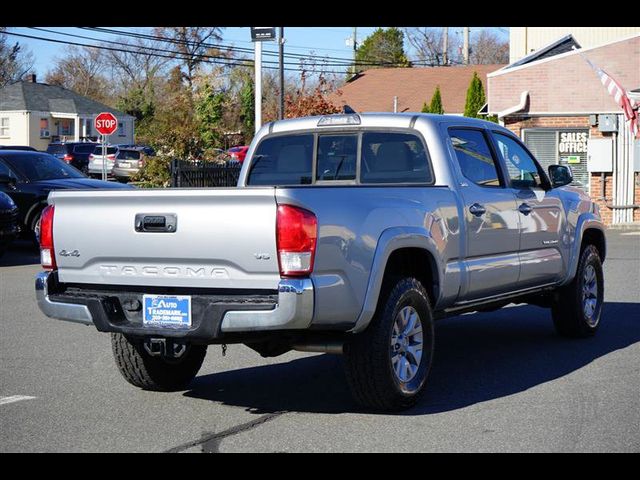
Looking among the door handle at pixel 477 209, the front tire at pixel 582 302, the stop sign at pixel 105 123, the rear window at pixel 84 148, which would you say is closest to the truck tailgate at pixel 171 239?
the door handle at pixel 477 209

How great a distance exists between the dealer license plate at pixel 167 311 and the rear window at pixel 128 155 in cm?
4405

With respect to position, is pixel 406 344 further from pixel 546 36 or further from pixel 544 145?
pixel 546 36

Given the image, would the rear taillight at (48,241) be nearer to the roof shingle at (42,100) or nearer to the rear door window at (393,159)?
the rear door window at (393,159)

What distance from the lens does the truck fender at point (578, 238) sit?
31.5ft

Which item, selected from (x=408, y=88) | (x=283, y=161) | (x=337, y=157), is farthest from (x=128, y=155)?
(x=337, y=157)

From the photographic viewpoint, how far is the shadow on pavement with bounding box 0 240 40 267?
17.4m

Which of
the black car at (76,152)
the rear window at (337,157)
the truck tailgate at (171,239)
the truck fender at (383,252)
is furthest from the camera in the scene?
the black car at (76,152)

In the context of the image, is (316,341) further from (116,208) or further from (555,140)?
(555,140)

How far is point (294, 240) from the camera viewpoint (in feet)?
20.1

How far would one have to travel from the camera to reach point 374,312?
6.71 metres

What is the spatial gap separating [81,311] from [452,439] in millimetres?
2456

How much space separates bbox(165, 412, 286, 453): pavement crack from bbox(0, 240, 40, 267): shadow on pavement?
36.8 ft

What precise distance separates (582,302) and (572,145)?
61.8ft
